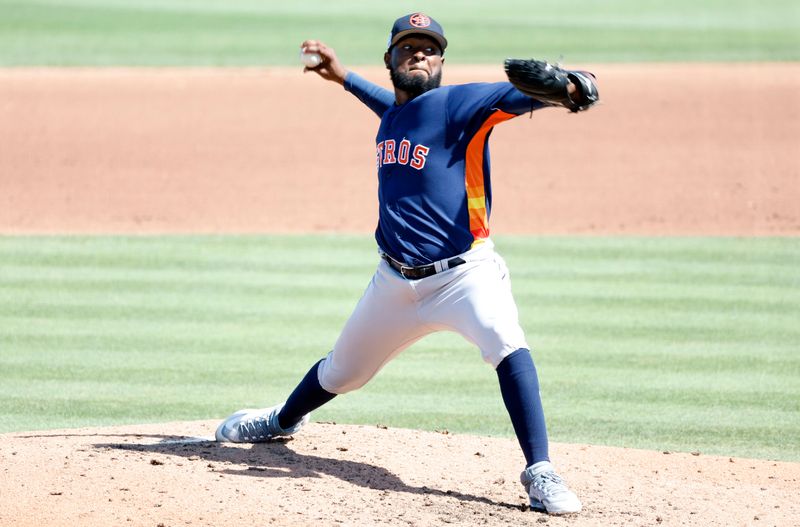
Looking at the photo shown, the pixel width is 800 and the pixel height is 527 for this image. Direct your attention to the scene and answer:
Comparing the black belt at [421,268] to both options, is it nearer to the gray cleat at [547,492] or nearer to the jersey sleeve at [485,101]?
the jersey sleeve at [485,101]

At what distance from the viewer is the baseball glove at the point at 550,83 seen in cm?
407

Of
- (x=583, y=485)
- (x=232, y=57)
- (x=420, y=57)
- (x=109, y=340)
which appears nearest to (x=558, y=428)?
(x=583, y=485)

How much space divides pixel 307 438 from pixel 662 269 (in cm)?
552

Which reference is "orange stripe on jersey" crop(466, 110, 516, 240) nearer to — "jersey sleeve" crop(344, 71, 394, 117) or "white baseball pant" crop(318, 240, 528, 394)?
"white baseball pant" crop(318, 240, 528, 394)

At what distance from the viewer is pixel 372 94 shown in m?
5.18

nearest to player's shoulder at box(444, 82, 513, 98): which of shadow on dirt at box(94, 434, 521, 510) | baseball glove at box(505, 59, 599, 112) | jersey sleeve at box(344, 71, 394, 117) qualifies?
baseball glove at box(505, 59, 599, 112)

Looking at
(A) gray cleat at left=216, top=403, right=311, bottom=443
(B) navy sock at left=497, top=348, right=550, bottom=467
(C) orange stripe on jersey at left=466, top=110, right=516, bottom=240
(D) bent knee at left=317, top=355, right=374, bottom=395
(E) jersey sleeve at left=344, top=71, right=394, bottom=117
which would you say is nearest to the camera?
(B) navy sock at left=497, top=348, right=550, bottom=467

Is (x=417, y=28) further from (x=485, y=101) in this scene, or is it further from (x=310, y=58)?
(x=310, y=58)

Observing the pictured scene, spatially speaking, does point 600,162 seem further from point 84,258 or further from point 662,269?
point 84,258

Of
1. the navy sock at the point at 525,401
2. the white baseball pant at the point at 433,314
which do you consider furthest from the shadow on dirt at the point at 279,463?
the white baseball pant at the point at 433,314

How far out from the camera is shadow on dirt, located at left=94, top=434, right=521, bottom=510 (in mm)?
4895

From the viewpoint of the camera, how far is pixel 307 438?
5602mm

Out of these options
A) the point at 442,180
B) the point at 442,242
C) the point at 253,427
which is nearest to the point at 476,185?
the point at 442,180

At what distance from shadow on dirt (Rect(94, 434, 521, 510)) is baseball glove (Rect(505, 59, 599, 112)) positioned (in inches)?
62.5
